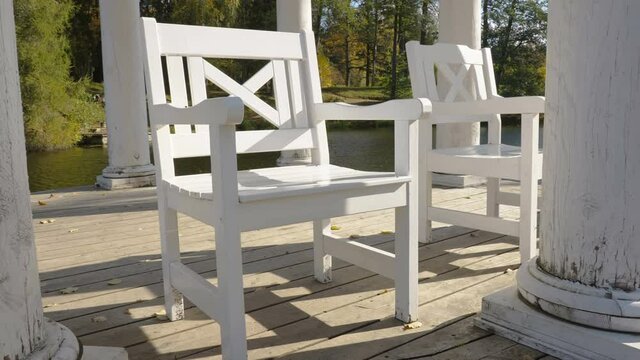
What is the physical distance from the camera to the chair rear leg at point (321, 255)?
222 cm

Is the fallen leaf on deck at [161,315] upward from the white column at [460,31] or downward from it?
downward

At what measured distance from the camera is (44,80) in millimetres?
15867

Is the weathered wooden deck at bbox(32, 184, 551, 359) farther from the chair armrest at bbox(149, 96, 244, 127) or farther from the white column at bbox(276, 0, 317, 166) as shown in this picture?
the white column at bbox(276, 0, 317, 166)

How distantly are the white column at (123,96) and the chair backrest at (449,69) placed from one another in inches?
105

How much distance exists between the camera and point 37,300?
1162 millimetres

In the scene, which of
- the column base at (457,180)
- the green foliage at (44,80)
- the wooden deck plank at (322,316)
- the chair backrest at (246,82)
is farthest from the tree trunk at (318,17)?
the wooden deck plank at (322,316)

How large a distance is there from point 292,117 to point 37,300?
1223 millimetres

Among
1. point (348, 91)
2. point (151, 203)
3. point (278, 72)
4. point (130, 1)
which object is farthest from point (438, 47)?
point (348, 91)

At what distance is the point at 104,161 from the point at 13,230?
12633 mm

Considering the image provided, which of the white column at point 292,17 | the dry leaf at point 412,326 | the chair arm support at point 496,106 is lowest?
the dry leaf at point 412,326

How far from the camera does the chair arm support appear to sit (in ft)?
7.29

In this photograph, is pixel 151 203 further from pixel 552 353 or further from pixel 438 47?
pixel 552 353

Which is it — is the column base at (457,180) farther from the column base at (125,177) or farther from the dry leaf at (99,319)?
the dry leaf at (99,319)

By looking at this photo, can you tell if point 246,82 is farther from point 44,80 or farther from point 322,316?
point 44,80
